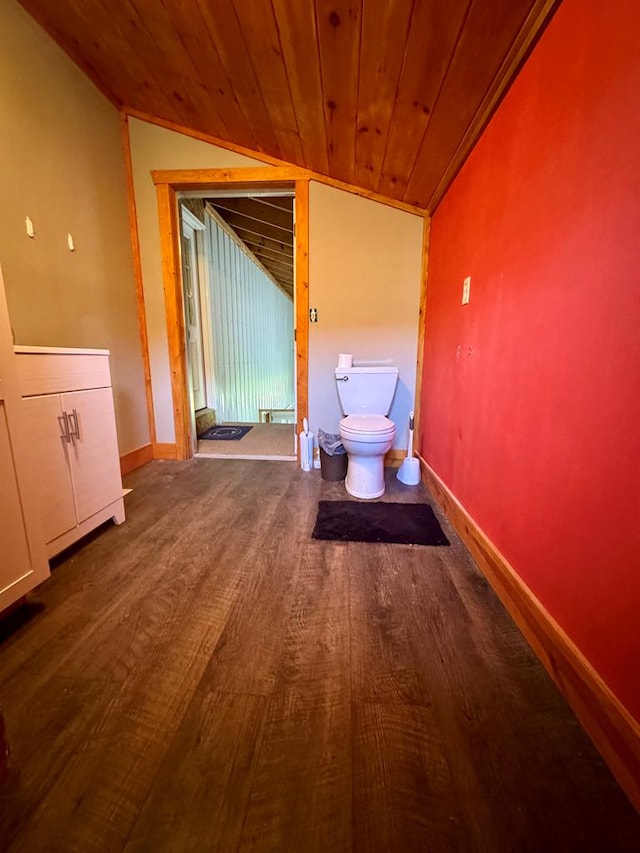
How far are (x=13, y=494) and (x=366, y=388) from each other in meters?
1.88

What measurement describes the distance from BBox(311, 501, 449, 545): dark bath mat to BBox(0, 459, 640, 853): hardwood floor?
0.21 metres

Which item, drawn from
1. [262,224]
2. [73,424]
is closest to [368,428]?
[73,424]

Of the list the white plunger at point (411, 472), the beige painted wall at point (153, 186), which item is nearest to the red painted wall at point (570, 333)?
the white plunger at point (411, 472)

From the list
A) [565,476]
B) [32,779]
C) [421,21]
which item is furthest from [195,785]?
[421,21]

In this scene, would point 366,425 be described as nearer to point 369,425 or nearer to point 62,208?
point 369,425

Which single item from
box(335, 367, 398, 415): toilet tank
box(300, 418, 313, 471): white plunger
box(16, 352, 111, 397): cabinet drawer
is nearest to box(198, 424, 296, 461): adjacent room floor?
box(300, 418, 313, 471): white plunger

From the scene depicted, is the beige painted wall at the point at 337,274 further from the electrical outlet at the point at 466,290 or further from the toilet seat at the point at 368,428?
the electrical outlet at the point at 466,290

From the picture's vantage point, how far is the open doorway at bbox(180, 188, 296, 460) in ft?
10.1

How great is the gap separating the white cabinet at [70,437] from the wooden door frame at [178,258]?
107 centimetres

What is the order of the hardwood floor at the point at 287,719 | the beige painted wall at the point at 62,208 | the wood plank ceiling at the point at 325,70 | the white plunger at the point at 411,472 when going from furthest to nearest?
the white plunger at the point at 411,472 → the beige painted wall at the point at 62,208 → the wood plank ceiling at the point at 325,70 → the hardwood floor at the point at 287,719

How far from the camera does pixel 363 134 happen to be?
1.75 m

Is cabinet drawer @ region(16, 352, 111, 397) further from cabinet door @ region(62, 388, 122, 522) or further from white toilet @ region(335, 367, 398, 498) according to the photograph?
white toilet @ region(335, 367, 398, 498)

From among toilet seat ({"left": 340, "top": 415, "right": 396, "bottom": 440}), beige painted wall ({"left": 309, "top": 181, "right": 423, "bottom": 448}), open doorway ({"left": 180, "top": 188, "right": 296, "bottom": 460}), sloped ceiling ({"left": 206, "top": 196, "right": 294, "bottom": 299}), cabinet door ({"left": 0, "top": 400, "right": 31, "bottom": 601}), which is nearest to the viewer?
cabinet door ({"left": 0, "top": 400, "right": 31, "bottom": 601})

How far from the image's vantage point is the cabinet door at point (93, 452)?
1.38 m
